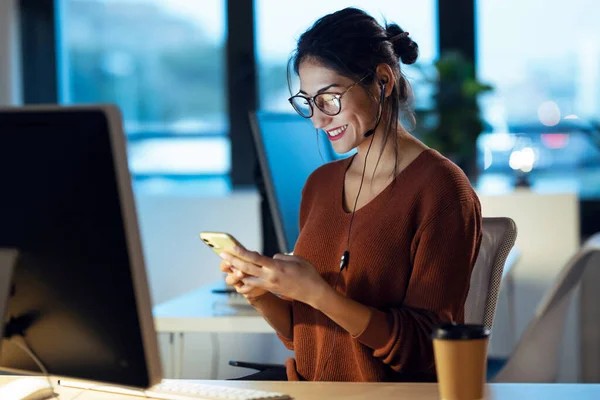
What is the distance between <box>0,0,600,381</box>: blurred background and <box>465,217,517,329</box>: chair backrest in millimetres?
1748

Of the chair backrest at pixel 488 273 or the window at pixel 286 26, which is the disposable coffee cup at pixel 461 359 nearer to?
the chair backrest at pixel 488 273

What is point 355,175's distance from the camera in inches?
68.1

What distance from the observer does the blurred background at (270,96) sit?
354 centimetres

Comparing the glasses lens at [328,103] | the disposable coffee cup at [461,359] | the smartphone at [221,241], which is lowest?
the disposable coffee cup at [461,359]

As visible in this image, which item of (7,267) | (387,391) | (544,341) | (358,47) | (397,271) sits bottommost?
(544,341)

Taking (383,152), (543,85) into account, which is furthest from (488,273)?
(543,85)

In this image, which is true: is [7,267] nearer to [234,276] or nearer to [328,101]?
[234,276]

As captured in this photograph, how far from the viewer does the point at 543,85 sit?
12.5 ft

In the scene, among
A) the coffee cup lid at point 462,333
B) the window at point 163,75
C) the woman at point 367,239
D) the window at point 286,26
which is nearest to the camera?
the coffee cup lid at point 462,333

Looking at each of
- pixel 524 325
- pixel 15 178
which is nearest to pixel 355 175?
pixel 15 178

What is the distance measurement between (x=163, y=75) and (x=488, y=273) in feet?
9.61

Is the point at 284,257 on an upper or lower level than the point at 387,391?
upper

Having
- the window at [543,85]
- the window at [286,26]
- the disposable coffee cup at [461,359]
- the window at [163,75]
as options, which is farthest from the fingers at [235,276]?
the window at [163,75]

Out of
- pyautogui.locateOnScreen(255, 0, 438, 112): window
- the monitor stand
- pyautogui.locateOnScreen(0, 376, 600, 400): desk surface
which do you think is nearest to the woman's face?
pyautogui.locateOnScreen(0, 376, 600, 400): desk surface
